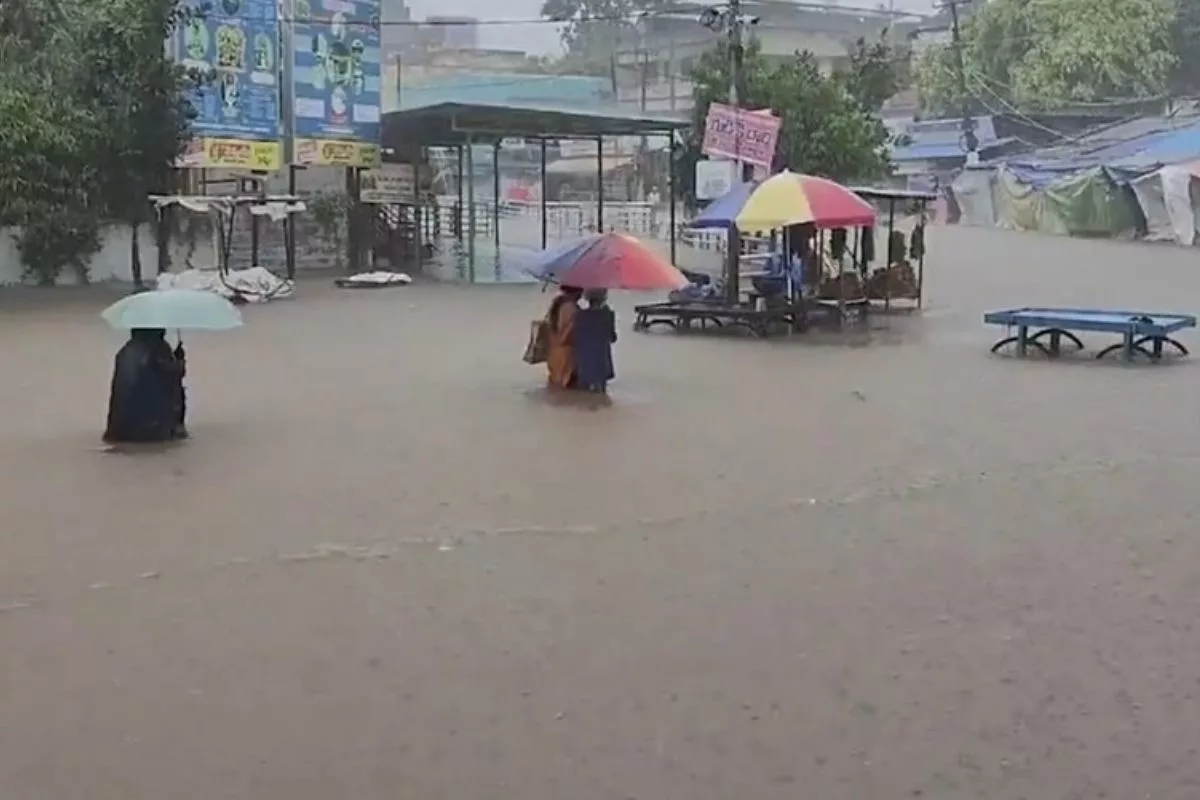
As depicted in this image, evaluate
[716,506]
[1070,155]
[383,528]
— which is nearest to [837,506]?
[716,506]

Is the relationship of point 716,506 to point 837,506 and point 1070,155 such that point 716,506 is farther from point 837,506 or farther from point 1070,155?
point 1070,155

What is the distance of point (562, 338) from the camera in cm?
1427

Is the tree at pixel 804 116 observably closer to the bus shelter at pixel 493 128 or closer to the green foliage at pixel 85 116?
the bus shelter at pixel 493 128

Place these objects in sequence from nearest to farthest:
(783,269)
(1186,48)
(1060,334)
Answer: (1060,334)
(783,269)
(1186,48)

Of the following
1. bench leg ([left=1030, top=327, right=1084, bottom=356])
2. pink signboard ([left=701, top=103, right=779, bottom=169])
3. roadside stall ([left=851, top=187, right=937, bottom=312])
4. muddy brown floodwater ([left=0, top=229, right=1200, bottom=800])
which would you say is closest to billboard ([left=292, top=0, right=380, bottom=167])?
pink signboard ([left=701, top=103, right=779, bottom=169])

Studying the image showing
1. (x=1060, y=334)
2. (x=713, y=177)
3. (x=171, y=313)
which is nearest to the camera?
(x=171, y=313)

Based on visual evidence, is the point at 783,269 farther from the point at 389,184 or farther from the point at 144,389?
the point at 389,184

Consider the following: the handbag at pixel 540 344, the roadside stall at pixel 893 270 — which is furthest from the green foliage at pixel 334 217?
the handbag at pixel 540 344

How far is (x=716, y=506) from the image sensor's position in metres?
9.42

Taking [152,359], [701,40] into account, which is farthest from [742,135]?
[701,40]

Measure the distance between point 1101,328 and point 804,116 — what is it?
17895 millimetres

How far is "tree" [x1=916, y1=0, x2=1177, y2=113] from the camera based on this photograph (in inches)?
2237

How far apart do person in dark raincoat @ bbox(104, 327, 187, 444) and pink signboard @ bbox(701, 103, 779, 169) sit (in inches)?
553

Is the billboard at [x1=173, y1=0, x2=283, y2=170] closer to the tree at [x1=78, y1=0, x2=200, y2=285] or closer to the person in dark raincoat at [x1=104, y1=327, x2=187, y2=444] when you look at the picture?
the tree at [x1=78, y1=0, x2=200, y2=285]
